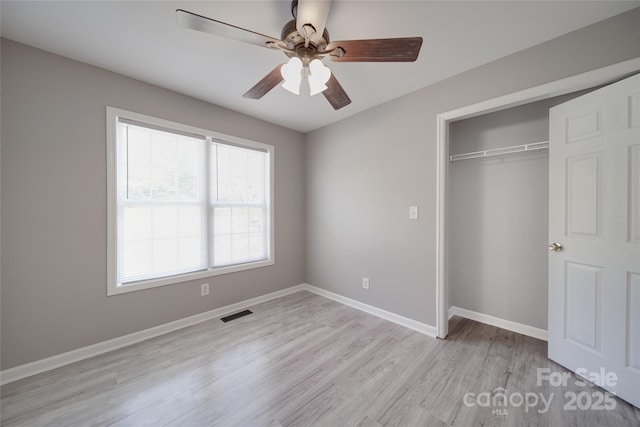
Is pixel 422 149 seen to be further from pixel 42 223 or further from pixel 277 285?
pixel 42 223

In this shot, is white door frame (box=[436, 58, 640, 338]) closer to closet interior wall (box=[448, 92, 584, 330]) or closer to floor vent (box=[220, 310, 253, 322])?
closet interior wall (box=[448, 92, 584, 330])

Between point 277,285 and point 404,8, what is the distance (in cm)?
331

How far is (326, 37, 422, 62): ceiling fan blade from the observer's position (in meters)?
1.25

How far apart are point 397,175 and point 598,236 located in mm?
1614

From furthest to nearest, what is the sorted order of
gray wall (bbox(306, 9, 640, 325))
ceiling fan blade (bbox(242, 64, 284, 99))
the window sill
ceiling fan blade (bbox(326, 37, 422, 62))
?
the window sill → gray wall (bbox(306, 9, 640, 325)) → ceiling fan blade (bbox(242, 64, 284, 99)) → ceiling fan blade (bbox(326, 37, 422, 62))

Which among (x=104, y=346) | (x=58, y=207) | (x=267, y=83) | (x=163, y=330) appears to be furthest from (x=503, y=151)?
(x=104, y=346)

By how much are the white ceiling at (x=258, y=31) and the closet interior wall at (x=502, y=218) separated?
849 mm

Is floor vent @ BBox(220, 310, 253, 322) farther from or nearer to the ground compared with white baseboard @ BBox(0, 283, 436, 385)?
nearer to the ground

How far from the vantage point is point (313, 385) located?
1727 millimetres

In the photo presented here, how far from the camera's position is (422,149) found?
97.1 inches

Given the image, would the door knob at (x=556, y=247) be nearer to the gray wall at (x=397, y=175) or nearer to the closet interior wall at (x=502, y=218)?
the closet interior wall at (x=502, y=218)

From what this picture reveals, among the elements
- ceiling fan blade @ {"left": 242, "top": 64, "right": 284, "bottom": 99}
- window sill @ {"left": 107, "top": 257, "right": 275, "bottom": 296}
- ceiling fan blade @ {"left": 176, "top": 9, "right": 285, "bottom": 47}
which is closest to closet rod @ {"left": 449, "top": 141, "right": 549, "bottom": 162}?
ceiling fan blade @ {"left": 242, "top": 64, "right": 284, "bottom": 99}

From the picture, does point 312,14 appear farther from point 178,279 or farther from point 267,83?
point 178,279

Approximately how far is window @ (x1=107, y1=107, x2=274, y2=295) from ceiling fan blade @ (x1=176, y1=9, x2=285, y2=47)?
1.61 m
